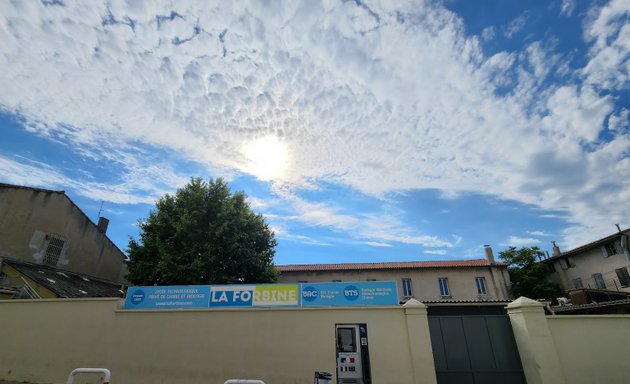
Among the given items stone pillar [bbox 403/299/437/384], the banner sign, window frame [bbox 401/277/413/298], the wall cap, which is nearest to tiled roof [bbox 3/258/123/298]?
the banner sign

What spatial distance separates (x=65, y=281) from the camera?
704 inches

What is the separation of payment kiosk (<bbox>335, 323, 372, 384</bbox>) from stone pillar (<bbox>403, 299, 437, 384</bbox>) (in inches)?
53.2

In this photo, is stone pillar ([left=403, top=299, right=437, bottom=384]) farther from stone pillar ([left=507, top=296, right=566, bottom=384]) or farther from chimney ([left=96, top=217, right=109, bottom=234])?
chimney ([left=96, top=217, right=109, bottom=234])

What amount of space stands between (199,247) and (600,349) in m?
16.4

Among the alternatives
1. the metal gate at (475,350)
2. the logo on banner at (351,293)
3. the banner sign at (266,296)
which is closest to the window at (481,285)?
the metal gate at (475,350)

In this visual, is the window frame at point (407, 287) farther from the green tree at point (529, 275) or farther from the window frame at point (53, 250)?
the window frame at point (53, 250)

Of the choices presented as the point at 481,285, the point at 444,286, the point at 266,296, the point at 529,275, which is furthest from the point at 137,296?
the point at 529,275

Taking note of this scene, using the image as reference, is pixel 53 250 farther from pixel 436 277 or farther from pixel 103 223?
pixel 436 277

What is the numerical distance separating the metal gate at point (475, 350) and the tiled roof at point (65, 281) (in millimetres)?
15080

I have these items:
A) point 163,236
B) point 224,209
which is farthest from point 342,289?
point 163,236

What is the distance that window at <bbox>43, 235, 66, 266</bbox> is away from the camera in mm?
19266

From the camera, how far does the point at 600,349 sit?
846 cm

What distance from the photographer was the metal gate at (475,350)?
898 centimetres

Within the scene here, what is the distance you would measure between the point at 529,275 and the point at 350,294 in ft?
87.3
